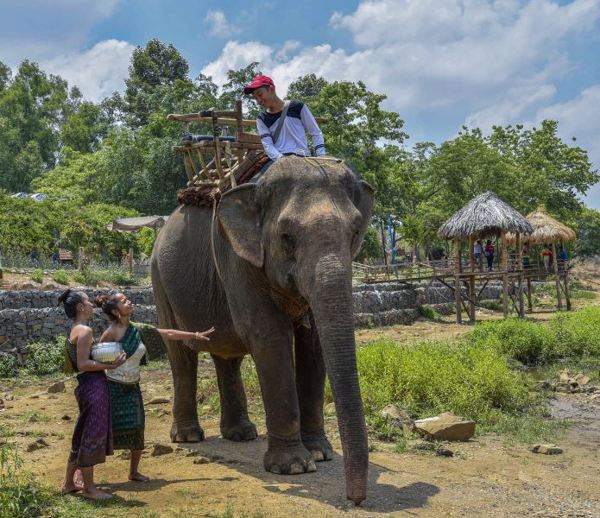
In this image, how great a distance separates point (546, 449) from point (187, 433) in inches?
141

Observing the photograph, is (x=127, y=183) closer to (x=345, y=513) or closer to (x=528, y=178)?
(x=528, y=178)

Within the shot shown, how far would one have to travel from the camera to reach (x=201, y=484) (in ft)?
19.7

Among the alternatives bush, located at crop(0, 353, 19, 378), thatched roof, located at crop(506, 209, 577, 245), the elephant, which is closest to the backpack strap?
the elephant

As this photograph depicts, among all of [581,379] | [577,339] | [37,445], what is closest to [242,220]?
[37,445]

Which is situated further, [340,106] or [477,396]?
[340,106]

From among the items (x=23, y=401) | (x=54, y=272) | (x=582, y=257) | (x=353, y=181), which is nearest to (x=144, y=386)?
(x=23, y=401)

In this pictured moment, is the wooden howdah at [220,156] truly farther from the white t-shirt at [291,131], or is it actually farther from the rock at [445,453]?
the rock at [445,453]

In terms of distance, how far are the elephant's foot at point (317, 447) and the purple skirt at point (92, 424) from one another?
1.79 meters

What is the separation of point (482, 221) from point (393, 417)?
18416 mm

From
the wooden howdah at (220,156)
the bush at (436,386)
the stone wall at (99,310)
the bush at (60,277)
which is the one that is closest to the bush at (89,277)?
the bush at (60,277)

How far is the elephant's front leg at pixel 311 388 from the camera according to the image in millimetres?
6664

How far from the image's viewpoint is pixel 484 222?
25.6m

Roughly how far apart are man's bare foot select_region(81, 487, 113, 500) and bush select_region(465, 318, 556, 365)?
10533mm

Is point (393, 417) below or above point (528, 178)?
below
